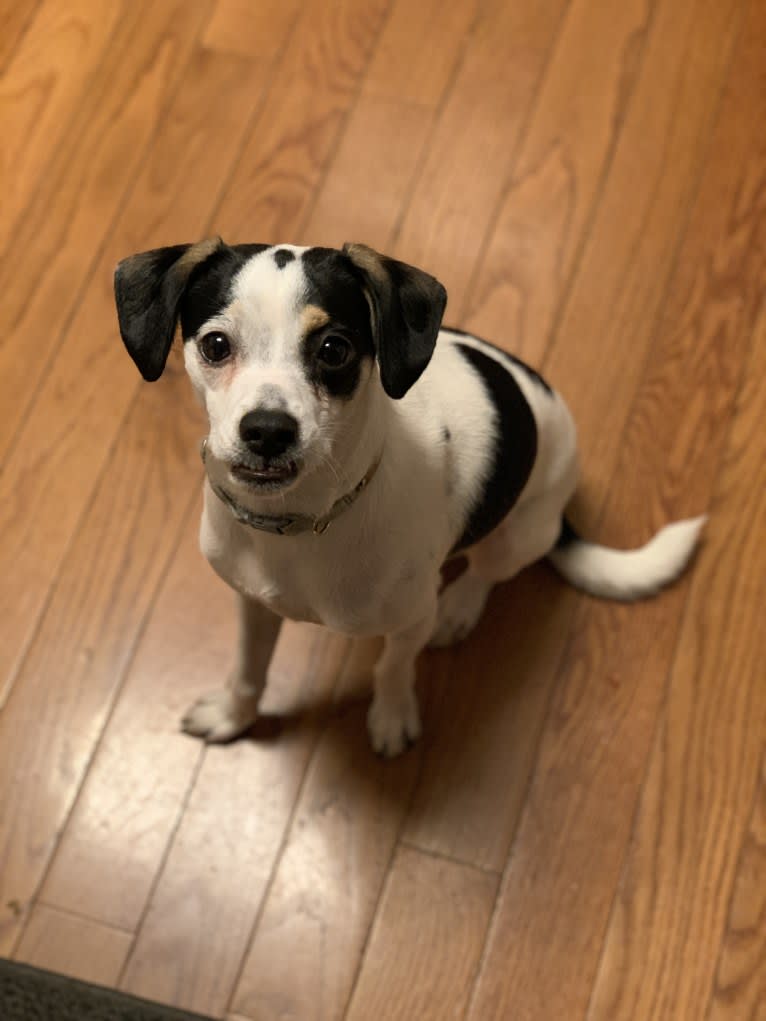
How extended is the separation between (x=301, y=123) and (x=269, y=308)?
1.39 metres

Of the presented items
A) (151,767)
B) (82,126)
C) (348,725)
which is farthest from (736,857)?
(82,126)

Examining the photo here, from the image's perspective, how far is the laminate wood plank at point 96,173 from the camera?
7.45ft

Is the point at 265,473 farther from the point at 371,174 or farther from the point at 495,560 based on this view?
the point at 371,174

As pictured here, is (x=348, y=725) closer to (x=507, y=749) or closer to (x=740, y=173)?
(x=507, y=749)

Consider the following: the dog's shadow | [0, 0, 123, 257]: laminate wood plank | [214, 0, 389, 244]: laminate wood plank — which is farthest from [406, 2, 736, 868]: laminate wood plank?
[0, 0, 123, 257]: laminate wood plank

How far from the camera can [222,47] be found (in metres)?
2.55

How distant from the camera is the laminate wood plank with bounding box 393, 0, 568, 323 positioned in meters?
2.36

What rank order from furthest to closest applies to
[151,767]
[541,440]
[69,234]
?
1. [69,234]
2. [151,767]
3. [541,440]

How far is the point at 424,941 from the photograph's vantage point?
1.84 m

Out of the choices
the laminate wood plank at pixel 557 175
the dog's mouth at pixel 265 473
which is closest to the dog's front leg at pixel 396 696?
the dog's mouth at pixel 265 473

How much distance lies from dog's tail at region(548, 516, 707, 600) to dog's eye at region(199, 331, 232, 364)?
3.06 ft

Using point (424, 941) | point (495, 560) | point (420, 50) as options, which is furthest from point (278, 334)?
point (420, 50)

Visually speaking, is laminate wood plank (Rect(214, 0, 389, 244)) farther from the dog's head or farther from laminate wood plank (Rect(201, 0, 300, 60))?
the dog's head

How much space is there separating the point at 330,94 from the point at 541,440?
1.16 m
